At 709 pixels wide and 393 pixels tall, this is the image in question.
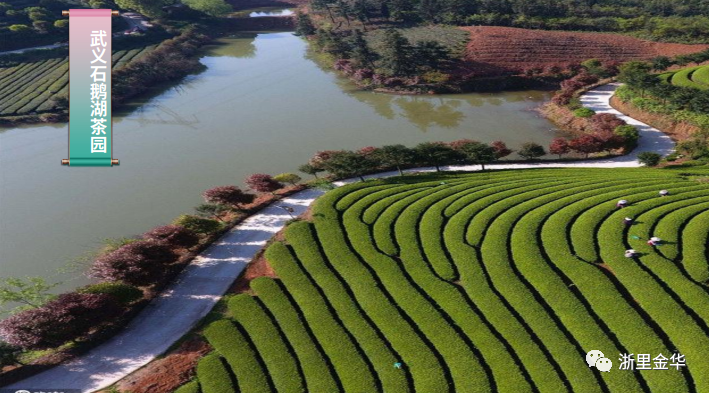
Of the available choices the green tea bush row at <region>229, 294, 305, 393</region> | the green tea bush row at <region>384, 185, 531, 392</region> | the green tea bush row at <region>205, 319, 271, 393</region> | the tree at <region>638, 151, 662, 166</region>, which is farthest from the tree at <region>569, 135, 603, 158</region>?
the green tea bush row at <region>205, 319, 271, 393</region>

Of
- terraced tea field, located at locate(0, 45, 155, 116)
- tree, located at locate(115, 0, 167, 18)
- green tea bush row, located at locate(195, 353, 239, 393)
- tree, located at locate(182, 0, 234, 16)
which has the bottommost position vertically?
green tea bush row, located at locate(195, 353, 239, 393)

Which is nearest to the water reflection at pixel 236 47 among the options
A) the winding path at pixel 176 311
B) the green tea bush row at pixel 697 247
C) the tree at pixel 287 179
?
the tree at pixel 287 179

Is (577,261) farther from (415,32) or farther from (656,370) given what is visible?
(415,32)

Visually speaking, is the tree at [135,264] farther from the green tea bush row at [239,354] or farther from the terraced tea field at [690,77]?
the terraced tea field at [690,77]

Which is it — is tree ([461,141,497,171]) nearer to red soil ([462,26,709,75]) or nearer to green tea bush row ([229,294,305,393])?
green tea bush row ([229,294,305,393])
